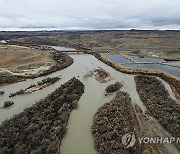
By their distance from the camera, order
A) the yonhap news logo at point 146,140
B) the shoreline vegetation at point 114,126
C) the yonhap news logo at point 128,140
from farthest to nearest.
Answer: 1. the yonhap news logo at point 146,140
2. the yonhap news logo at point 128,140
3. the shoreline vegetation at point 114,126

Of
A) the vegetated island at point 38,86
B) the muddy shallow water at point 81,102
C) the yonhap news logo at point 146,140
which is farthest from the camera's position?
the vegetated island at point 38,86

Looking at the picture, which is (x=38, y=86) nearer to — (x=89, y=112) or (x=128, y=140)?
(x=89, y=112)

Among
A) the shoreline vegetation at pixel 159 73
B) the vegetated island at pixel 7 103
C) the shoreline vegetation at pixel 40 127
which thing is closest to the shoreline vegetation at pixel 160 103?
the shoreline vegetation at pixel 159 73

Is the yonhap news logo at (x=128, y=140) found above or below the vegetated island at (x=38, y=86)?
above

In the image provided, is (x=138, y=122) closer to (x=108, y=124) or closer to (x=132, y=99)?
(x=108, y=124)

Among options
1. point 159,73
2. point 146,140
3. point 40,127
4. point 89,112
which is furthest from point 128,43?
point 146,140

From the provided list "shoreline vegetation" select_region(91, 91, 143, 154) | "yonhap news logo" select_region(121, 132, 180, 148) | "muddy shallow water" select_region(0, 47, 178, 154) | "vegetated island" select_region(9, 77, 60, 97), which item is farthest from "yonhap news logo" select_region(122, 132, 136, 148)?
"vegetated island" select_region(9, 77, 60, 97)

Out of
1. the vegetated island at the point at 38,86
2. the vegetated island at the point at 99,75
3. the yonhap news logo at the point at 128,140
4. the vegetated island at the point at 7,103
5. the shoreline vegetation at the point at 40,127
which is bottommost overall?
the vegetated island at the point at 99,75

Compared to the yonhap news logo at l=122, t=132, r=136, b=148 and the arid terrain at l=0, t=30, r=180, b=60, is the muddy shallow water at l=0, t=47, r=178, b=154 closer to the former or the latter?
the yonhap news logo at l=122, t=132, r=136, b=148

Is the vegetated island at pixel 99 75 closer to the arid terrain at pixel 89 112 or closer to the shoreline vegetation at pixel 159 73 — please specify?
the arid terrain at pixel 89 112
